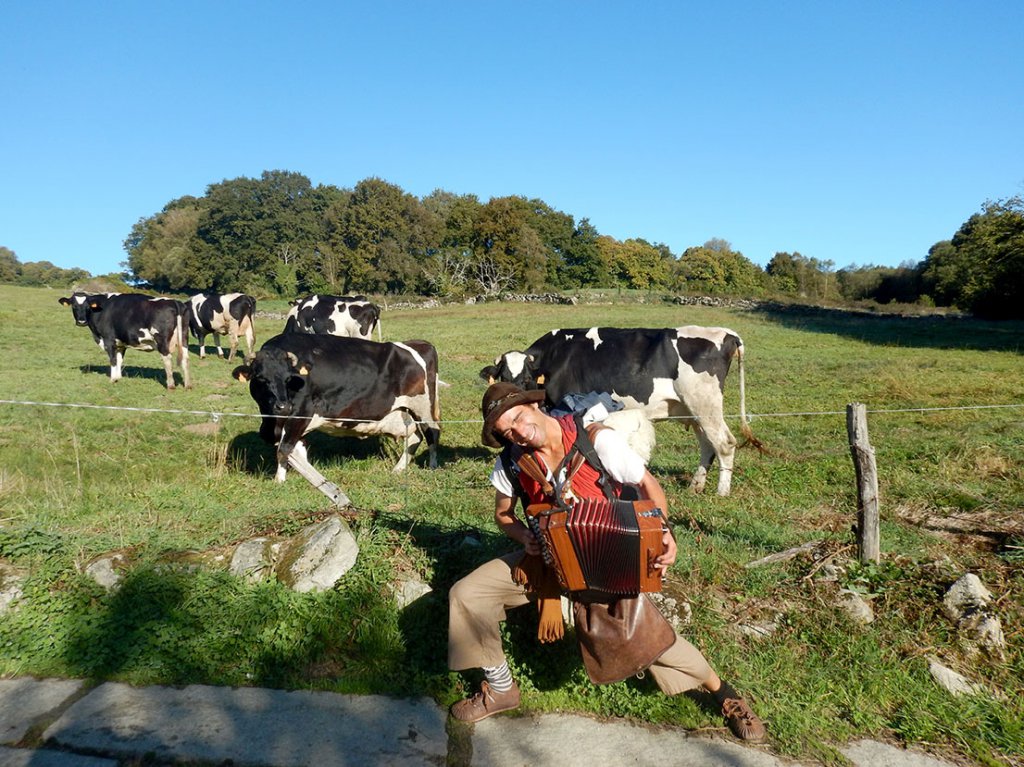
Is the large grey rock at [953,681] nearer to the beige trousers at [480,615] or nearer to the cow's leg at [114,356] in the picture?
the beige trousers at [480,615]

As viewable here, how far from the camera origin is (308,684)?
4.07 meters

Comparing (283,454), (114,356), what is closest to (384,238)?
(114,356)

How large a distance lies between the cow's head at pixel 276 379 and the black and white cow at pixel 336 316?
12.0 meters

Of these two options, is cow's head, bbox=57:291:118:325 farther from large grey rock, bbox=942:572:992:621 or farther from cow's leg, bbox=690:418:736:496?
large grey rock, bbox=942:572:992:621

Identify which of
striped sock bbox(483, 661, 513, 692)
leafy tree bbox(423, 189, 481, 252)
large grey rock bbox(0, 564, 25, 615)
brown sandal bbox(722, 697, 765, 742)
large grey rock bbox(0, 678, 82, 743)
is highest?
leafy tree bbox(423, 189, 481, 252)

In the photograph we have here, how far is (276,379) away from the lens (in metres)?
8.76

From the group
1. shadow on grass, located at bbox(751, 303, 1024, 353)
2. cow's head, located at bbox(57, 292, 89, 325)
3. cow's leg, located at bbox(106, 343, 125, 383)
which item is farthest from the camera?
shadow on grass, located at bbox(751, 303, 1024, 353)

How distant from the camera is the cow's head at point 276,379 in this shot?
8.73m

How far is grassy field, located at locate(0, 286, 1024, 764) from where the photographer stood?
404 centimetres

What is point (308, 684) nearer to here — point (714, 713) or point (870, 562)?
point (714, 713)

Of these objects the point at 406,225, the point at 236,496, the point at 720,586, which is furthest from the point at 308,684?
the point at 406,225

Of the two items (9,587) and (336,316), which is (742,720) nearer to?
(9,587)

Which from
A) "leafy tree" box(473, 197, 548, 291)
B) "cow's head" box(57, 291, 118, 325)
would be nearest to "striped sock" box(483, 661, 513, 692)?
"cow's head" box(57, 291, 118, 325)

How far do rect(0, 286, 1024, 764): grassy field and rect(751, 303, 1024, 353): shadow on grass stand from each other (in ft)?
56.3
